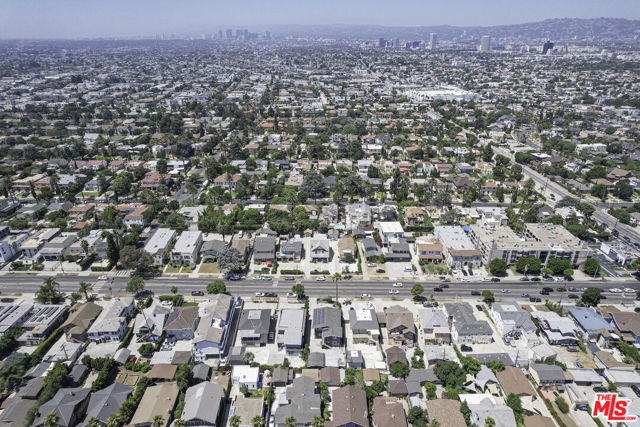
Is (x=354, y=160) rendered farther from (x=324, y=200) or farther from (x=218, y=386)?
(x=218, y=386)

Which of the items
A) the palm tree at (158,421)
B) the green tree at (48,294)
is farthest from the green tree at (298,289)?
the green tree at (48,294)

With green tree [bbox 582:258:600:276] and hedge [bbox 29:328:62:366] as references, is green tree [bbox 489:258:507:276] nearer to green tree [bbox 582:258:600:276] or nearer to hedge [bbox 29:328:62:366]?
green tree [bbox 582:258:600:276]

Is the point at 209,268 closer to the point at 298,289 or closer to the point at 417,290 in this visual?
the point at 298,289

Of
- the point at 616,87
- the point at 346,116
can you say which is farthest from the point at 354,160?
the point at 616,87

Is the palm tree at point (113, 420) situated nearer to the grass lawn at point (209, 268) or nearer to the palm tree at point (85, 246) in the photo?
the grass lawn at point (209, 268)

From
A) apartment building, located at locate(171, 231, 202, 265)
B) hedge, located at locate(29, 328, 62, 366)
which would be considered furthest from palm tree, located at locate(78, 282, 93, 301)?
apartment building, located at locate(171, 231, 202, 265)

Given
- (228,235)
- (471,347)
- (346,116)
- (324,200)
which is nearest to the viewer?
(471,347)
